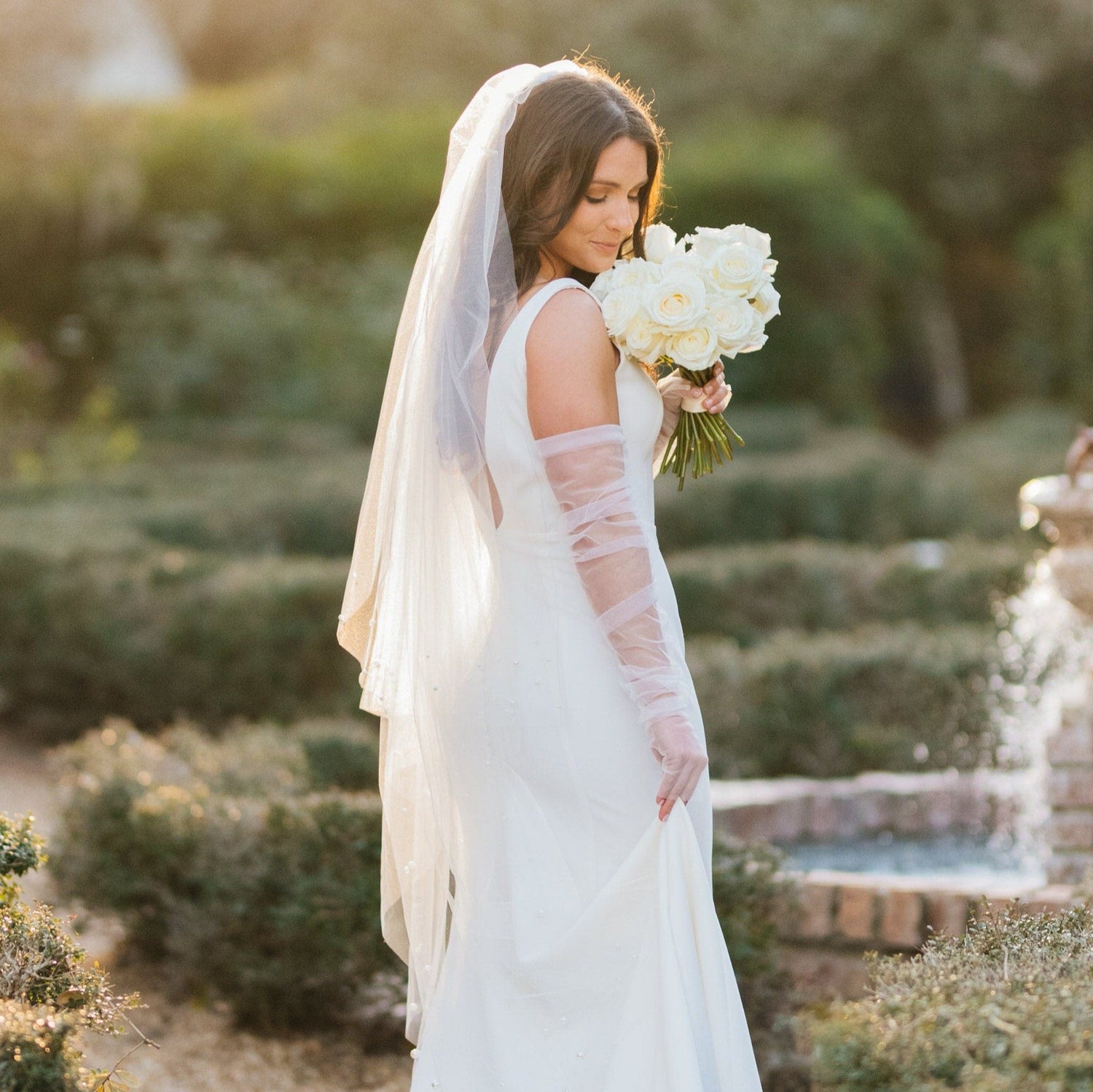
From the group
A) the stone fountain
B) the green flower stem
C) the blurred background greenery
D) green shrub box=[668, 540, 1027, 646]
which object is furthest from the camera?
green shrub box=[668, 540, 1027, 646]

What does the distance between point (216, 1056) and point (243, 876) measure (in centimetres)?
50

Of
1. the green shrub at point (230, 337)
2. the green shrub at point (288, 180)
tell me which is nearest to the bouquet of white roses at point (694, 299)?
the green shrub at point (230, 337)

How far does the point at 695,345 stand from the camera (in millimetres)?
2439

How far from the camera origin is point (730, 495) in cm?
1009

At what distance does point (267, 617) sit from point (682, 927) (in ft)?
16.8

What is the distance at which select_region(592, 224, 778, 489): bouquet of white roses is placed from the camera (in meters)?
2.39

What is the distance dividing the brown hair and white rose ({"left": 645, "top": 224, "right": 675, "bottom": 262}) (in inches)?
3.4

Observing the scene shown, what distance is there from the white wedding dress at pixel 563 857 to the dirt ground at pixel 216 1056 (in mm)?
1436

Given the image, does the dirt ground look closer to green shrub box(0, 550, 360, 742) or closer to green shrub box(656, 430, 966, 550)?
green shrub box(0, 550, 360, 742)

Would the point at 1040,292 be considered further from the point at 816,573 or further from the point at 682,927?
the point at 682,927

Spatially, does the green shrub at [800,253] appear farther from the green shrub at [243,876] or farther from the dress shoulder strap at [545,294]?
the dress shoulder strap at [545,294]

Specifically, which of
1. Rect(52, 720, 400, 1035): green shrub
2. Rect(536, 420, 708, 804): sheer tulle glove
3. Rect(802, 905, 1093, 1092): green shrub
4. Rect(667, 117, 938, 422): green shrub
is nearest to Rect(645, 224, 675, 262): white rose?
Rect(536, 420, 708, 804): sheer tulle glove

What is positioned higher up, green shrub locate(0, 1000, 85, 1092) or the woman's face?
the woman's face

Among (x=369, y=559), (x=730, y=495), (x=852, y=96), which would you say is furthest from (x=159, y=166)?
(x=369, y=559)
